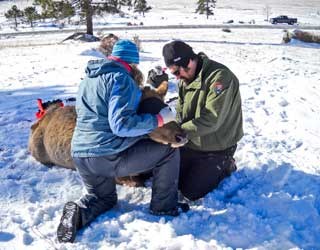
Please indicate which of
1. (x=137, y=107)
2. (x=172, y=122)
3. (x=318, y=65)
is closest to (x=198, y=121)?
(x=172, y=122)

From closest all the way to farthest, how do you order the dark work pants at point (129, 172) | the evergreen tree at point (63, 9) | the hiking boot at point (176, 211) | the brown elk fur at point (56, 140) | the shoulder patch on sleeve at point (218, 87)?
the dark work pants at point (129, 172) < the hiking boot at point (176, 211) < the shoulder patch on sleeve at point (218, 87) < the brown elk fur at point (56, 140) < the evergreen tree at point (63, 9)

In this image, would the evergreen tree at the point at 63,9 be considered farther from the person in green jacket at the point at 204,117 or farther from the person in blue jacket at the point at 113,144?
the person in blue jacket at the point at 113,144

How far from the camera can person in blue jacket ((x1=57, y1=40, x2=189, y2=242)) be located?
3.18 m

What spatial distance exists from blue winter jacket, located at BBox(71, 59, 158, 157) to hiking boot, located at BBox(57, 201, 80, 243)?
0.43 meters

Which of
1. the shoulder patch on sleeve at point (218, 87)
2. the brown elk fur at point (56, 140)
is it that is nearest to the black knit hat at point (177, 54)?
the shoulder patch on sleeve at point (218, 87)

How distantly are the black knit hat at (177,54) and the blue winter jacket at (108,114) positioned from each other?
2.20 feet

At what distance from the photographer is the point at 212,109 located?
3822mm

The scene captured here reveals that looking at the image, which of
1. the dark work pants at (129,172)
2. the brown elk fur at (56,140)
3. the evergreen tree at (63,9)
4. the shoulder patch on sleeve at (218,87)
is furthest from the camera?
the evergreen tree at (63,9)

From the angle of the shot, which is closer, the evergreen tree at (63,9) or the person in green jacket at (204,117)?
the person in green jacket at (204,117)

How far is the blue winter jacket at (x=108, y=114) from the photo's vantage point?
10.4ft

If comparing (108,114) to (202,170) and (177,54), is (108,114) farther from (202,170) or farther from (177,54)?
(202,170)

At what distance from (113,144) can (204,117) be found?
0.94 metres

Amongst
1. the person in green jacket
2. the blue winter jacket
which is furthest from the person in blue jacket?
the person in green jacket

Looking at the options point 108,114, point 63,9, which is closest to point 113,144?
point 108,114
